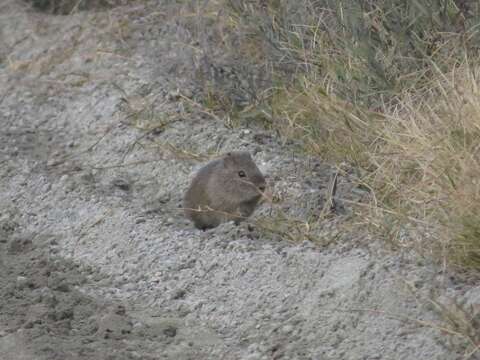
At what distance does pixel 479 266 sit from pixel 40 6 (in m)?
6.29

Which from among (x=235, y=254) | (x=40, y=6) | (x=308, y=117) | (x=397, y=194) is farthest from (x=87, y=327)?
(x=40, y=6)

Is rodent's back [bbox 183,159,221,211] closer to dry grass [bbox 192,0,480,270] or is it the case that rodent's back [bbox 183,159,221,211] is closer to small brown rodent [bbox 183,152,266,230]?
small brown rodent [bbox 183,152,266,230]

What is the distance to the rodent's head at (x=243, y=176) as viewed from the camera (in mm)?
6695

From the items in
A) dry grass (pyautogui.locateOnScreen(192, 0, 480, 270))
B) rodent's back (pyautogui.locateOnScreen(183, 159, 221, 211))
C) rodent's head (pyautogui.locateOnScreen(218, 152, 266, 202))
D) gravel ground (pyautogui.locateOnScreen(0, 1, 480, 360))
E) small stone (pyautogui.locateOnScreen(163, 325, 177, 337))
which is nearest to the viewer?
gravel ground (pyautogui.locateOnScreen(0, 1, 480, 360))

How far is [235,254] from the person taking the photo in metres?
6.09

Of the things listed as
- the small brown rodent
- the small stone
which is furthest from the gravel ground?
the small brown rodent

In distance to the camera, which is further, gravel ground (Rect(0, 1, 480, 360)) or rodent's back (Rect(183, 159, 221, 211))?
rodent's back (Rect(183, 159, 221, 211))

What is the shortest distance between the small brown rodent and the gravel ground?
136 millimetres

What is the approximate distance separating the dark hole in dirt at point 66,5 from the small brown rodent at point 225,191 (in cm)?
337

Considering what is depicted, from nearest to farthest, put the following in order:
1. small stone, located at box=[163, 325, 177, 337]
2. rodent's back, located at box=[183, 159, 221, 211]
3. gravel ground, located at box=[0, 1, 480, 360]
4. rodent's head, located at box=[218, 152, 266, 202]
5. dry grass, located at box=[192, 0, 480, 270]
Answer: gravel ground, located at box=[0, 1, 480, 360] < small stone, located at box=[163, 325, 177, 337] < dry grass, located at box=[192, 0, 480, 270] < rodent's head, located at box=[218, 152, 266, 202] < rodent's back, located at box=[183, 159, 221, 211]

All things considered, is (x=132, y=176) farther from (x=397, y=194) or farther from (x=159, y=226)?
(x=397, y=194)

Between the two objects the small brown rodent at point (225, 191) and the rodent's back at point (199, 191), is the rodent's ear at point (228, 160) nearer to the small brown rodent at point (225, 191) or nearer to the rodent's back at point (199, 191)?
the small brown rodent at point (225, 191)

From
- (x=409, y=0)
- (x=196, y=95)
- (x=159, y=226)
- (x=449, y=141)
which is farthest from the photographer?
(x=196, y=95)

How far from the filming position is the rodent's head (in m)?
6.70
